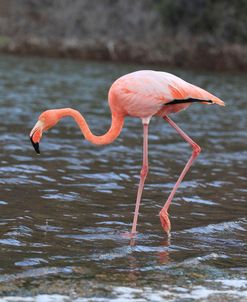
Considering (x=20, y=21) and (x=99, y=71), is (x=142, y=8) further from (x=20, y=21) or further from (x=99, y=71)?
(x=99, y=71)

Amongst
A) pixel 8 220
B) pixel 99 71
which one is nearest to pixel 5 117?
pixel 8 220

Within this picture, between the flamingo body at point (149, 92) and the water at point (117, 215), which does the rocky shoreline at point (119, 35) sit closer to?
the water at point (117, 215)

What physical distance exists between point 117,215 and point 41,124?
5.22 feet

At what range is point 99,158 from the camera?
1293 centimetres

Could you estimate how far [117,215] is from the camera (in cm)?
916

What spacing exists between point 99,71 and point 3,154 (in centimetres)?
1786

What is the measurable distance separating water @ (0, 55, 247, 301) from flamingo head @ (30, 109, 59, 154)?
922mm

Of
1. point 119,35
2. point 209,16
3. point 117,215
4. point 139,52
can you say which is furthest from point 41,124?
point 119,35

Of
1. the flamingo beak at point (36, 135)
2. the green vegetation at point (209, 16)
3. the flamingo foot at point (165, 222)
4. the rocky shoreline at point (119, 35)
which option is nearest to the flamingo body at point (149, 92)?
the flamingo beak at point (36, 135)

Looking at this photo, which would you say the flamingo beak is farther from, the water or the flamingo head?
the water

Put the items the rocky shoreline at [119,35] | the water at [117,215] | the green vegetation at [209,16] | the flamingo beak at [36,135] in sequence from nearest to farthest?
1. the water at [117,215]
2. the flamingo beak at [36,135]
3. the rocky shoreline at [119,35]
4. the green vegetation at [209,16]

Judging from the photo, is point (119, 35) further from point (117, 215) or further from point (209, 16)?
point (117, 215)

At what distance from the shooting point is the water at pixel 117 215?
640cm

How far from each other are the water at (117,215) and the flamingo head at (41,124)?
3.03 feet
